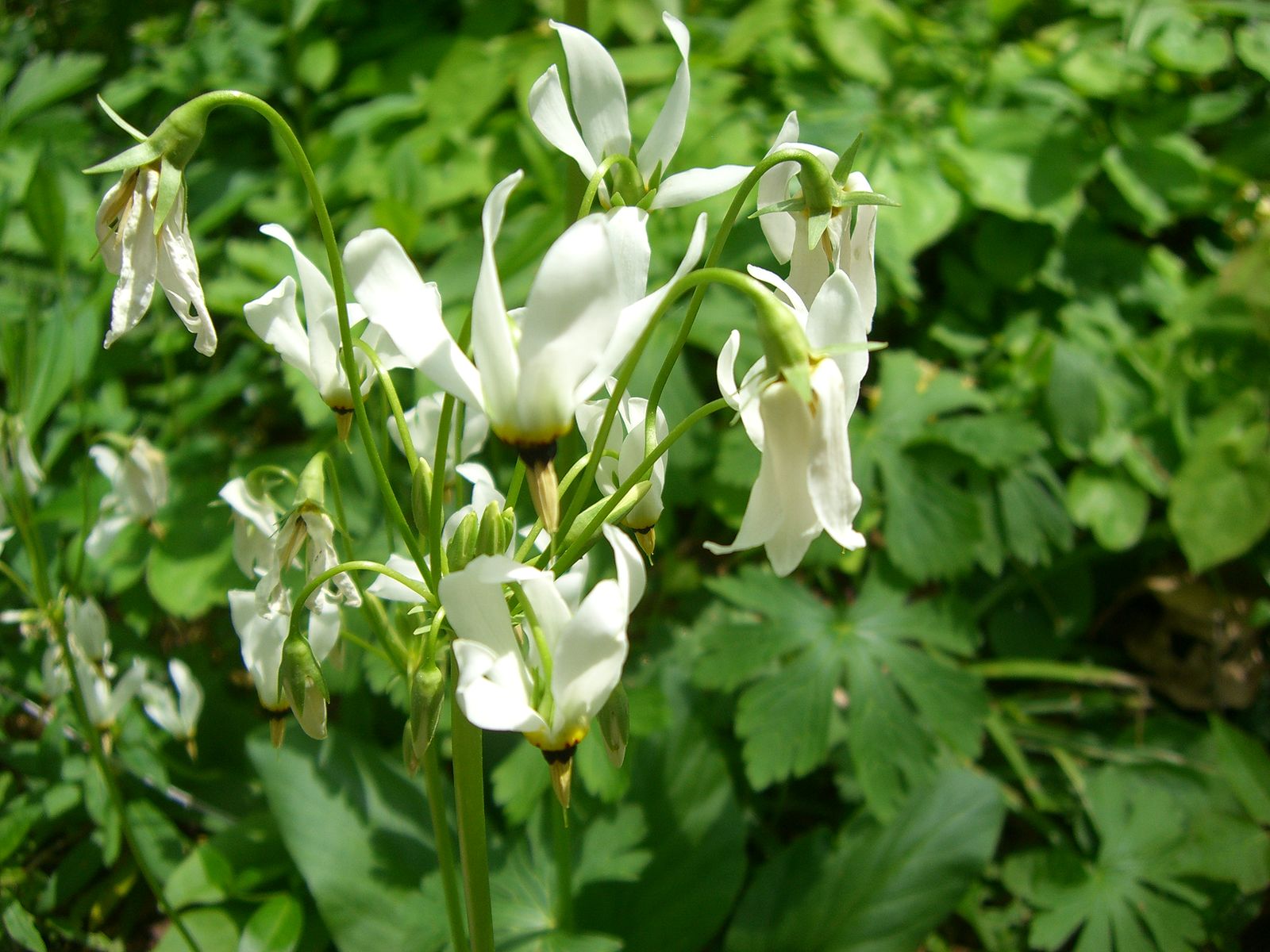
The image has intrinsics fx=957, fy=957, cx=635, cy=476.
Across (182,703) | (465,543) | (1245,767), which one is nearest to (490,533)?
(465,543)

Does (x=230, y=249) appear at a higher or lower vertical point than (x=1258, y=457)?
higher

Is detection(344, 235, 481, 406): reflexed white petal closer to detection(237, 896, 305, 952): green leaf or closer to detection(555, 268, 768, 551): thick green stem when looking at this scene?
→ detection(555, 268, 768, 551): thick green stem

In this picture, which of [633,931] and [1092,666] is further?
[1092,666]

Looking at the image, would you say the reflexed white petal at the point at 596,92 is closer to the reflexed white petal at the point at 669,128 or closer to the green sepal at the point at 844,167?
the reflexed white petal at the point at 669,128

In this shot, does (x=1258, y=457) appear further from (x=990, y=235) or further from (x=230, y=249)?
(x=230, y=249)

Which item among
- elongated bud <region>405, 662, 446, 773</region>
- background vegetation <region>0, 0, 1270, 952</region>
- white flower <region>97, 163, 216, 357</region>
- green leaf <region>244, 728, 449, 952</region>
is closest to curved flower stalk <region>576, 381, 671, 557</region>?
elongated bud <region>405, 662, 446, 773</region>

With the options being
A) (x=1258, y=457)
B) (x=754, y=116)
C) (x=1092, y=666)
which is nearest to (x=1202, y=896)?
(x=1092, y=666)

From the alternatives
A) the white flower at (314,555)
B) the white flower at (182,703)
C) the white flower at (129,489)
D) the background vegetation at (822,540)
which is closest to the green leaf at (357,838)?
the background vegetation at (822,540)
